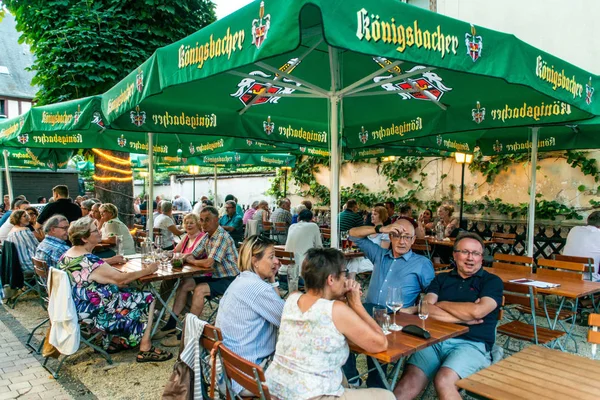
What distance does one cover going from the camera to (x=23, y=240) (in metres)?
6.34

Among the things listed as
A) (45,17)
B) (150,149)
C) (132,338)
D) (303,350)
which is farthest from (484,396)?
(45,17)

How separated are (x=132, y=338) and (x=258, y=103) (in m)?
3.03

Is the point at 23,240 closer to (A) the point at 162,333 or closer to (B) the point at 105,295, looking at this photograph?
(A) the point at 162,333

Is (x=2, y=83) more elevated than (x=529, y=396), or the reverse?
(x=2, y=83)

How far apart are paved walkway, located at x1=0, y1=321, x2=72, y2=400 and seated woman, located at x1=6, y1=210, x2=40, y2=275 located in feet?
5.70

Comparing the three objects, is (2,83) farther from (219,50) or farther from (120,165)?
(219,50)

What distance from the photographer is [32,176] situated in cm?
2095

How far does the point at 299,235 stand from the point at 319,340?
12.6ft

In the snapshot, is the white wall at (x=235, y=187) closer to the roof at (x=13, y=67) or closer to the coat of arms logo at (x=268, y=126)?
the coat of arms logo at (x=268, y=126)

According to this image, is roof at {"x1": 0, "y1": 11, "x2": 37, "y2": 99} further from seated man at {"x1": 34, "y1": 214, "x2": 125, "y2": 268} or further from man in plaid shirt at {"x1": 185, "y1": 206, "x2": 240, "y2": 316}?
man in plaid shirt at {"x1": 185, "y1": 206, "x2": 240, "y2": 316}

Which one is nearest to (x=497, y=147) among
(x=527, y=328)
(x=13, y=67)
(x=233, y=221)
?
(x=527, y=328)

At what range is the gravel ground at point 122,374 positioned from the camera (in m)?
3.72

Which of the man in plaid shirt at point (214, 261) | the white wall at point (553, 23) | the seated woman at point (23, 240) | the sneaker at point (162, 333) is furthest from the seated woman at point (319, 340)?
the white wall at point (553, 23)

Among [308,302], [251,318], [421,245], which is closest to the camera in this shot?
[308,302]
